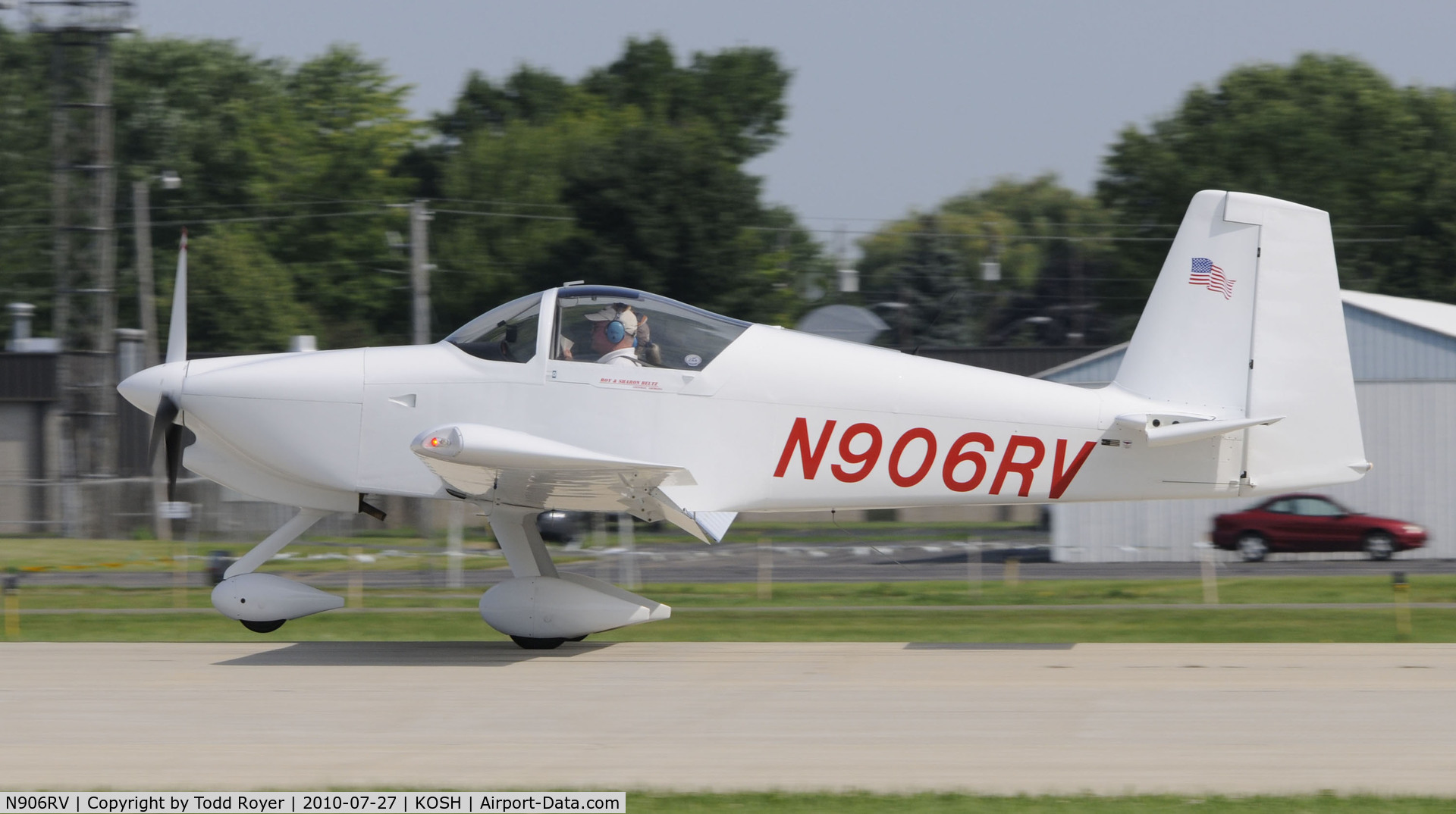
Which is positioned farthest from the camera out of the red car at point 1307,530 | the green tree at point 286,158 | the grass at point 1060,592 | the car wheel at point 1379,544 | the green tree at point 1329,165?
the green tree at point 1329,165

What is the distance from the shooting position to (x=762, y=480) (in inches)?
388

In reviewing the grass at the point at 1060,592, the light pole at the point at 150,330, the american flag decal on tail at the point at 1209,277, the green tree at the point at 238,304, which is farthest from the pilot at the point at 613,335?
the green tree at the point at 238,304

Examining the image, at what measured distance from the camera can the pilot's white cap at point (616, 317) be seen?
32.0 feet

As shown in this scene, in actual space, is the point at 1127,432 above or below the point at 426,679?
above

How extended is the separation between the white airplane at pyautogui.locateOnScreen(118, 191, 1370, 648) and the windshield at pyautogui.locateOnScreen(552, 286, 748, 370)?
0.04 feet

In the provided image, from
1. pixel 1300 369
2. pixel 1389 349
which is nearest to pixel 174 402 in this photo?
pixel 1300 369

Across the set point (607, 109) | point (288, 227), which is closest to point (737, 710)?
point (288, 227)

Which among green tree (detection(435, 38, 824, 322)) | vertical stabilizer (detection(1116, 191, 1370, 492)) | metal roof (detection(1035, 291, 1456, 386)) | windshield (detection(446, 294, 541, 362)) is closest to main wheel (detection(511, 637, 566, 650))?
windshield (detection(446, 294, 541, 362))

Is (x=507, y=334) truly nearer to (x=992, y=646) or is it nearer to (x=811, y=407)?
(x=811, y=407)

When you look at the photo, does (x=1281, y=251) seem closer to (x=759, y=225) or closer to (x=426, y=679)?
(x=426, y=679)

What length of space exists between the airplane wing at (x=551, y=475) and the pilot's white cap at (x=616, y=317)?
2.84 feet

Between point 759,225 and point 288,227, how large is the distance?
652 inches

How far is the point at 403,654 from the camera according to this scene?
1057cm

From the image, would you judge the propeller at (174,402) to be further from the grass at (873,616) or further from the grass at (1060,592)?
the grass at (1060,592)
